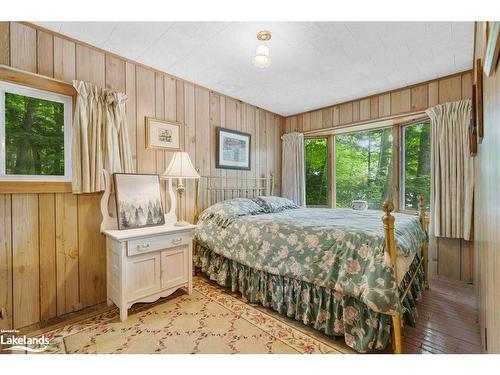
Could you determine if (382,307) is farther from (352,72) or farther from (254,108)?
(254,108)

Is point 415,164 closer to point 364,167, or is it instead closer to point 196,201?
point 364,167

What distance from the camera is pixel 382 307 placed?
138 centimetres

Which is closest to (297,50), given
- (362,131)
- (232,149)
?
(232,149)

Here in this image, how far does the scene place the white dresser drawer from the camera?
1.95 meters

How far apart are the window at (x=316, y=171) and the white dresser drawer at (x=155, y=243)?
252 centimetres

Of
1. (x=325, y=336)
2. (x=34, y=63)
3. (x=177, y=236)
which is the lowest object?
(x=325, y=336)

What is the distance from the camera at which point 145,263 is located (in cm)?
204

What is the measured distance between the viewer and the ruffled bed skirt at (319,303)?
1.51 m

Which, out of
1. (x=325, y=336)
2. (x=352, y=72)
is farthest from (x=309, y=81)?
(x=325, y=336)

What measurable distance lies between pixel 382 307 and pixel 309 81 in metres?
2.52

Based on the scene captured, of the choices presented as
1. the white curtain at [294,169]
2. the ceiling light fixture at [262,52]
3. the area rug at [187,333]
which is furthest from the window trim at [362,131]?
the area rug at [187,333]

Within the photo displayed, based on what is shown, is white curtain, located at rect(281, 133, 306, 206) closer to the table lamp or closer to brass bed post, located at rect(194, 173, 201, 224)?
brass bed post, located at rect(194, 173, 201, 224)

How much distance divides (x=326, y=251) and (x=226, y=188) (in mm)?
Answer: 1929

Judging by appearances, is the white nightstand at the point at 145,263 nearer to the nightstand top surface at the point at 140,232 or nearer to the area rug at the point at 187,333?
the nightstand top surface at the point at 140,232
